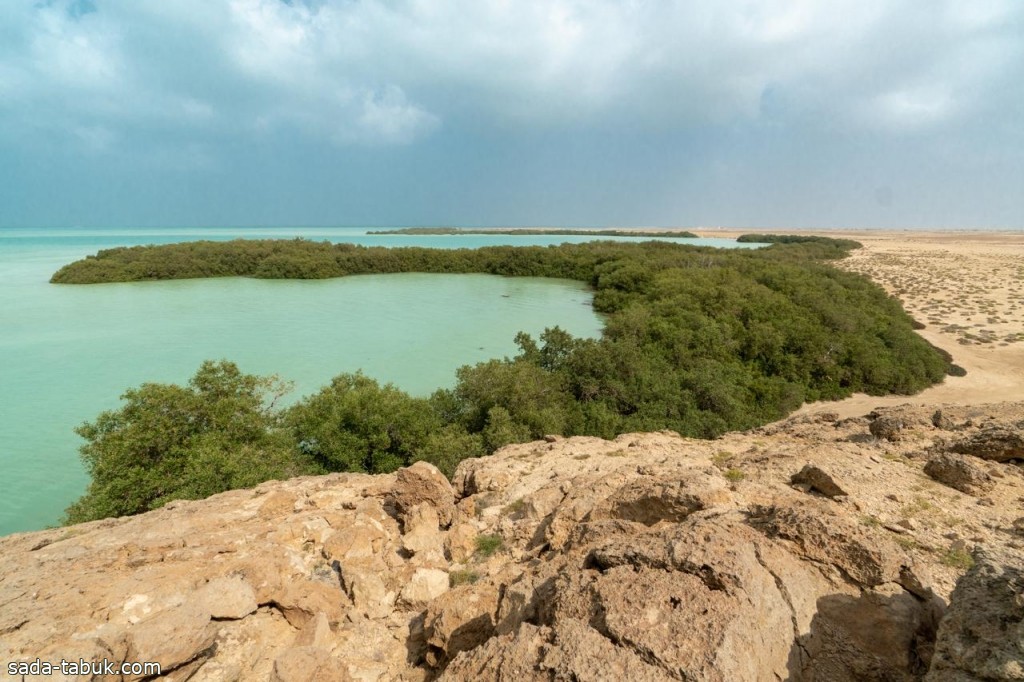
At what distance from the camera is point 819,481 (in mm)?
6859

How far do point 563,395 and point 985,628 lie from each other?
16385 millimetres

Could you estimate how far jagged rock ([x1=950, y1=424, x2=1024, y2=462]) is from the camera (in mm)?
7496

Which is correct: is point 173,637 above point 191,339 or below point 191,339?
above

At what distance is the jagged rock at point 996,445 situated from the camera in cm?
750

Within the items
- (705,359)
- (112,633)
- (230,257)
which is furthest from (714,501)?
(230,257)

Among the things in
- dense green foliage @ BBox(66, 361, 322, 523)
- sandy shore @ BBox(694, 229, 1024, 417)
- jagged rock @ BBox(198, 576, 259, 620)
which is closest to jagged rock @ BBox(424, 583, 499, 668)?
jagged rock @ BBox(198, 576, 259, 620)

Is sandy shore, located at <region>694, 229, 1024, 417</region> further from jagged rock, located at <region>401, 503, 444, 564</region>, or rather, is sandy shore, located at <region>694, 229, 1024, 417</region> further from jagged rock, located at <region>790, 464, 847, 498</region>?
jagged rock, located at <region>401, 503, 444, 564</region>

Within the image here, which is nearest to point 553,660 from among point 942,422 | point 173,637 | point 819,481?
point 173,637

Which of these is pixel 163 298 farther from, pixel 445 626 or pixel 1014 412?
pixel 1014 412

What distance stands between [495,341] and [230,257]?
5094cm

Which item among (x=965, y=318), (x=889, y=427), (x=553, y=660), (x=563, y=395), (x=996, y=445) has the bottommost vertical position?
(x=965, y=318)

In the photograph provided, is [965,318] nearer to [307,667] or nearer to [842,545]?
[842,545]

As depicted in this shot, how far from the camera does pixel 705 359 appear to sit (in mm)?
23906

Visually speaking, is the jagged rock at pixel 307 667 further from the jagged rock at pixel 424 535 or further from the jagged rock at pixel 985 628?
the jagged rock at pixel 985 628
